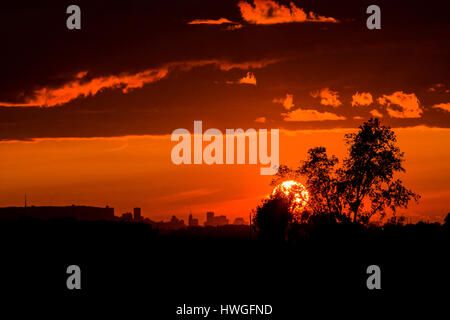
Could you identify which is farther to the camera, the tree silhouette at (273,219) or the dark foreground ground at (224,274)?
the tree silhouette at (273,219)

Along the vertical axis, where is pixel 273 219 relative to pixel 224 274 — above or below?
above

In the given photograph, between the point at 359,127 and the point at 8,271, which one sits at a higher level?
the point at 359,127

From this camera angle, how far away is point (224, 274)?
77000 mm

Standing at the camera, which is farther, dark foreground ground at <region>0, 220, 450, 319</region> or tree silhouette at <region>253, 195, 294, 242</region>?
tree silhouette at <region>253, 195, 294, 242</region>

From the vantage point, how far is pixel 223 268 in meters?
86.1

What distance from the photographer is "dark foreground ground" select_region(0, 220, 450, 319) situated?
49281 mm

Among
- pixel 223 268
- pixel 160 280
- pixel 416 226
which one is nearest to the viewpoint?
pixel 160 280

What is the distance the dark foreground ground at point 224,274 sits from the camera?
49.3m

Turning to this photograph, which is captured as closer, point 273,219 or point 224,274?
point 224,274
